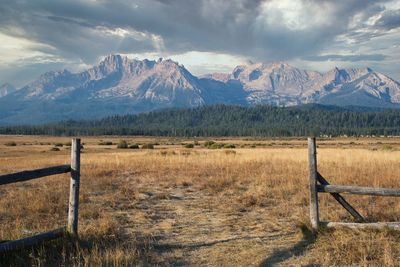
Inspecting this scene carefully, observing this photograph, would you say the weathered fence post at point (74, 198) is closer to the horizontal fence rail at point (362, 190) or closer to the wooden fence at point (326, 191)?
the wooden fence at point (326, 191)

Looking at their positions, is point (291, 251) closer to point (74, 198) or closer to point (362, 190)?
point (362, 190)

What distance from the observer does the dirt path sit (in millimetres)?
8438

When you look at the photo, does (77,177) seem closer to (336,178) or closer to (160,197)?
(160,197)

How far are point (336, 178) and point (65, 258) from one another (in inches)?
511

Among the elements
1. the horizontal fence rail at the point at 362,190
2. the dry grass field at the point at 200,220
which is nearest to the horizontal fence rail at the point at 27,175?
the dry grass field at the point at 200,220

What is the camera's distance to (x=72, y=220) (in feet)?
30.7

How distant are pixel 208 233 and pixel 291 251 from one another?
2381 mm

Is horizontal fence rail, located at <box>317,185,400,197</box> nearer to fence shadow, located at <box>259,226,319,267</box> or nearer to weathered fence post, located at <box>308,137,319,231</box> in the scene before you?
weathered fence post, located at <box>308,137,319,231</box>

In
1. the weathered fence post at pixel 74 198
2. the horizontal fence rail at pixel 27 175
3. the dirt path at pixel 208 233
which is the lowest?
the dirt path at pixel 208 233

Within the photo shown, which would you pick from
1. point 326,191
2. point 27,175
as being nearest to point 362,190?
point 326,191

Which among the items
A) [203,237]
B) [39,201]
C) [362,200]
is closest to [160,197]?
[39,201]

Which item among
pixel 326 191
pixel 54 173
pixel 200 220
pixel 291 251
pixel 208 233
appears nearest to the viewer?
pixel 291 251

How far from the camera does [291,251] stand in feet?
28.7

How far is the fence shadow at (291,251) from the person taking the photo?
814cm
